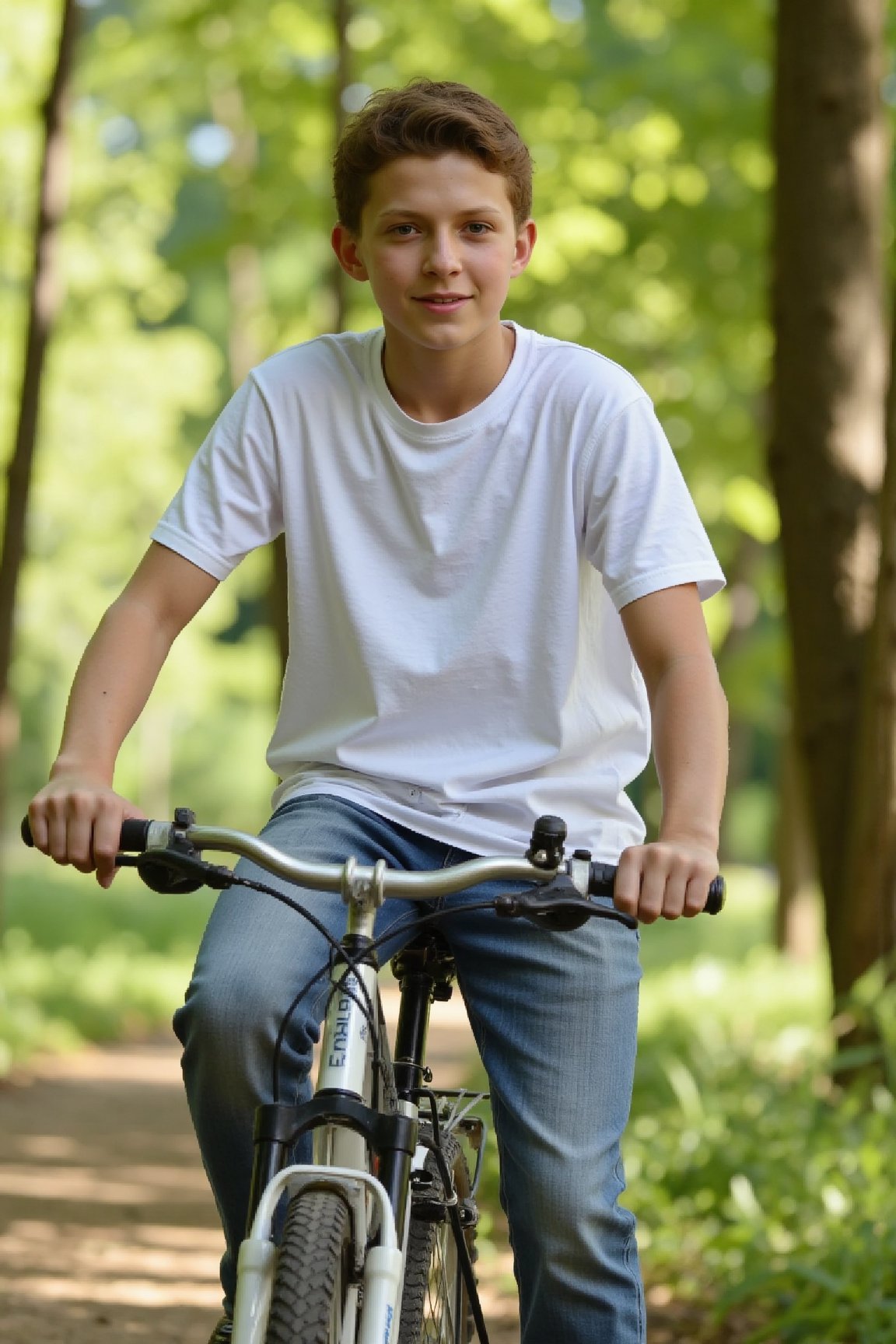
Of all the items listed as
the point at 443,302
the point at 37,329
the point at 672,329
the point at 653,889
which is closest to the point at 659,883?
the point at 653,889

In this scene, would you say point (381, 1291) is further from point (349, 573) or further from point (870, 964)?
point (870, 964)

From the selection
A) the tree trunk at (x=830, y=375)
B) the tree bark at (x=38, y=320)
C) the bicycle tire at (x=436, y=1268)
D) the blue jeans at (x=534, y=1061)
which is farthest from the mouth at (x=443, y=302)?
the tree bark at (x=38, y=320)

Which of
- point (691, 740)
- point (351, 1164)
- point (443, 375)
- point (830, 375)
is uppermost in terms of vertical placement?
point (830, 375)

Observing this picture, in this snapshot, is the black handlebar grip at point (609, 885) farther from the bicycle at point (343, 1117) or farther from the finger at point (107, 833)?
the finger at point (107, 833)

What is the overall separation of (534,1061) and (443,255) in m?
1.21

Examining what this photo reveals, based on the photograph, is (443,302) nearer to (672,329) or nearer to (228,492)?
(228,492)

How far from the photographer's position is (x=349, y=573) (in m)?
2.82

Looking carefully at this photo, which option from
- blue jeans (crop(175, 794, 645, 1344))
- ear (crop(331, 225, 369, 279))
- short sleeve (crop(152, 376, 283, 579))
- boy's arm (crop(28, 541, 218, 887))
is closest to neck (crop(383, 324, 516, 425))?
ear (crop(331, 225, 369, 279))

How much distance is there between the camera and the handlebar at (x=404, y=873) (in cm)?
221

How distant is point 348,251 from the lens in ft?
9.75

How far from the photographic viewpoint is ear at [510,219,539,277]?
2.96 meters

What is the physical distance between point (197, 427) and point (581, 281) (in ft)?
88.5

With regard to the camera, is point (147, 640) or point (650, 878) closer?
point (650, 878)

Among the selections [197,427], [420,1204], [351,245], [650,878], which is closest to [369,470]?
[351,245]
